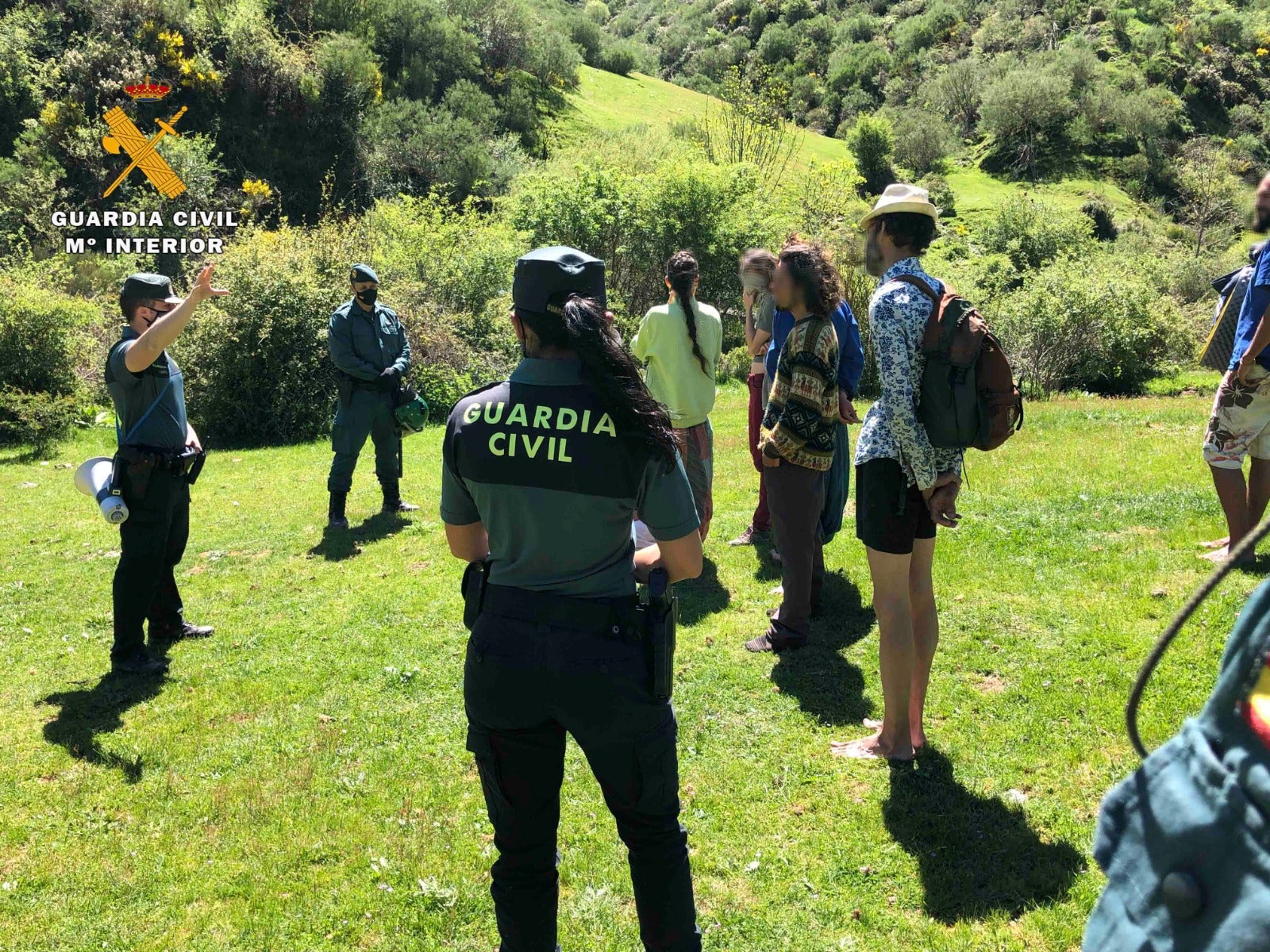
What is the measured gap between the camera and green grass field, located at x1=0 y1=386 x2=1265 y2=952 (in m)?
3.34

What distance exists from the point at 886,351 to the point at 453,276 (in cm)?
1514

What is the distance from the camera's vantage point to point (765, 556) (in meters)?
6.88

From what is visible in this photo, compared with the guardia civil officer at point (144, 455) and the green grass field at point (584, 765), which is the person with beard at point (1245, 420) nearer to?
the green grass field at point (584, 765)

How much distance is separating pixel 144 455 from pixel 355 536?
3.42m

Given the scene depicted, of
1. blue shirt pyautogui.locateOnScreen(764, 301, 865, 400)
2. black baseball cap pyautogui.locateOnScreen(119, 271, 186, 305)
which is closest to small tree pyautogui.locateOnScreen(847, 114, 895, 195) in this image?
blue shirt pyautogui.locateOnScreen(764, 301, 865, 400)

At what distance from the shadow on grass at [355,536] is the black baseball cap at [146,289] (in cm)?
321

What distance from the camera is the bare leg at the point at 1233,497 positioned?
5645mm

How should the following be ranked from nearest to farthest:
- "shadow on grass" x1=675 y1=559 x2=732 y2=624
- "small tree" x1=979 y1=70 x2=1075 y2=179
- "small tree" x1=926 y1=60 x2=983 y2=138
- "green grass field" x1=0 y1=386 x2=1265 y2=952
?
"green grass field" x1=0 y1=386 x2=1265 y2=952 → "shadow on grass" x1=675 y1=559 x2=732 y2=624 → "small tree" x1=979 y1=70 x2=1075 y2=179 → "small tree" x1=926 y1=60 x2=983 y2=138

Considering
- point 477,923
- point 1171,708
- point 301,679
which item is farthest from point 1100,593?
point 301,679

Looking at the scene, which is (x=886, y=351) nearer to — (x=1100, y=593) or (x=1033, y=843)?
(x=1033, y=843)

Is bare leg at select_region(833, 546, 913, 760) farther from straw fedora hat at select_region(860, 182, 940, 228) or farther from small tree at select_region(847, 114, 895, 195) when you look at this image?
small tree at select_region(847, 114, 895, 195)

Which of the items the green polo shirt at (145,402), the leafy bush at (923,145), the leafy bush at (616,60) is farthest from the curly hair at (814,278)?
the leafy bush at (616,60)

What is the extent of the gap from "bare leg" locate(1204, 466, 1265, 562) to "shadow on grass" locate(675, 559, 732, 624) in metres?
3.22

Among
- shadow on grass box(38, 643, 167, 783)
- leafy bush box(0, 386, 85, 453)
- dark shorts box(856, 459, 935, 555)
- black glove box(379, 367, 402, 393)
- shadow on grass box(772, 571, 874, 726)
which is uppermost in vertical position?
dark shorts box(856, 459, 935, 555)
